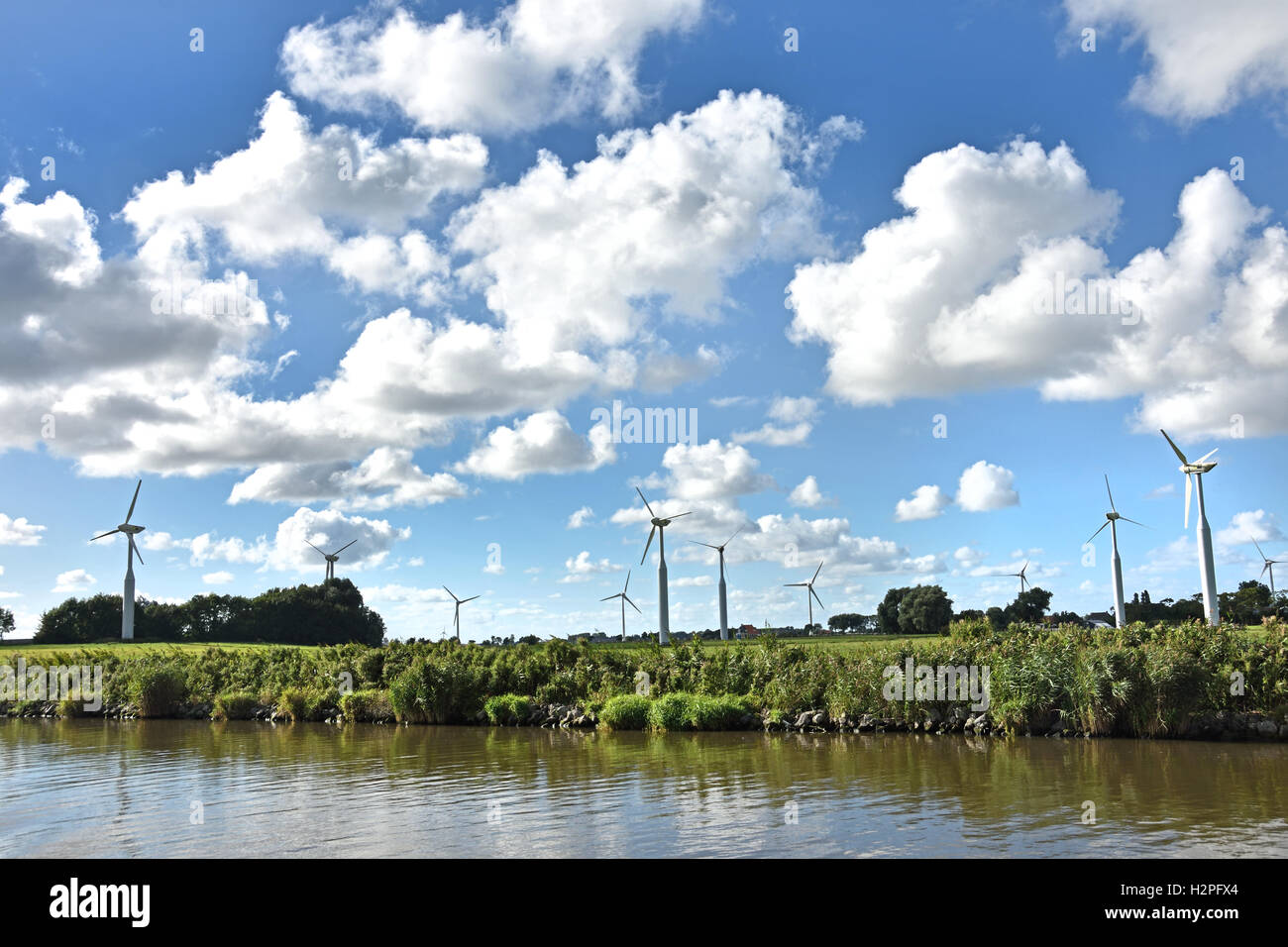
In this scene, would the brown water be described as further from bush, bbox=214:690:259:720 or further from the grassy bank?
bush, bbox=214:690:259:720

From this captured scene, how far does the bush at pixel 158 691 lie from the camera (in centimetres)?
5588

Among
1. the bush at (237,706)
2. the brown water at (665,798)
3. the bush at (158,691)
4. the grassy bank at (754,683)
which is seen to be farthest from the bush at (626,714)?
the bush at (158,691)

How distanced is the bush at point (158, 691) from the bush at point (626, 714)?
30.1 m

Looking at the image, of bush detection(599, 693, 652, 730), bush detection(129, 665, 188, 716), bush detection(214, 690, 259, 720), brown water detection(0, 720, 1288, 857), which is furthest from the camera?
bush detection(129, 665, 188, 716)

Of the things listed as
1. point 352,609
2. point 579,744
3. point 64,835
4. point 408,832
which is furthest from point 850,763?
point 352,609

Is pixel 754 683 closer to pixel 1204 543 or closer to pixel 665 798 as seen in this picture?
pixel 665 798

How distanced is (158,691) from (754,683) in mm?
36897

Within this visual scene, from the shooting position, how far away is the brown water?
1703cm

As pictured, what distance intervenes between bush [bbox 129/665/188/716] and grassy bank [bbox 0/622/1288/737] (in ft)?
0.27

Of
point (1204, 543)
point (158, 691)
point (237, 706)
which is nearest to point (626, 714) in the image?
point (237, 706)

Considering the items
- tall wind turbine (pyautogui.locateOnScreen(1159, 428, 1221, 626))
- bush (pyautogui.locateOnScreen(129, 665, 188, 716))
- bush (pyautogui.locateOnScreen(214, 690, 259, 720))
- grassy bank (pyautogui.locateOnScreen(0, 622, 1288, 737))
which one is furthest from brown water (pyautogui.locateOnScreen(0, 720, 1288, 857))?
tall wind turbine (pyautogui.locateOnScreen(1159, 428, 1221, 626))

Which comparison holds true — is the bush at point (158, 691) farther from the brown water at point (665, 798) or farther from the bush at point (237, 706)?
the brown water at point (665, 798)
